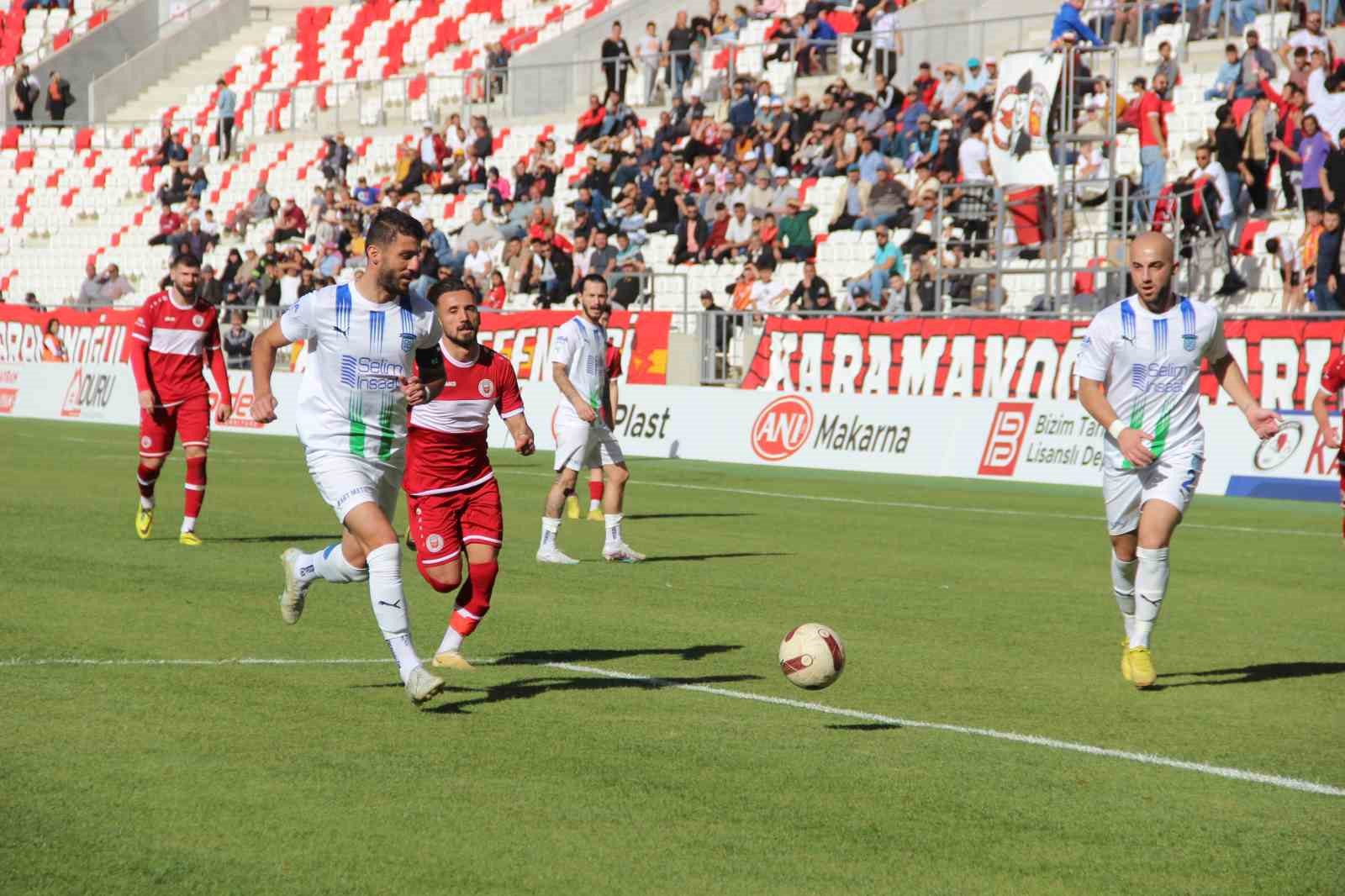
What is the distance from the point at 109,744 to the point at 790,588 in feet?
22.4

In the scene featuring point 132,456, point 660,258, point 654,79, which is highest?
point 654,79

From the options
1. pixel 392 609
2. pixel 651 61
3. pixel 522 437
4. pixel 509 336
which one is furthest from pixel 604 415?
pixel 651 61

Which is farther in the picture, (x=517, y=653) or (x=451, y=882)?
(x=517, y=653)

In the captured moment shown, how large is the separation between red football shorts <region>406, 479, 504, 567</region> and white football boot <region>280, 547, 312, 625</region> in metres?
0.62

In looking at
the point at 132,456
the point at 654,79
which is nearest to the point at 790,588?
the point at 132,456

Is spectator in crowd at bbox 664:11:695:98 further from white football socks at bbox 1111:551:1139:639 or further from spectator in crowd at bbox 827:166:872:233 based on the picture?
white football socks at bbox 1111:551:1139:639

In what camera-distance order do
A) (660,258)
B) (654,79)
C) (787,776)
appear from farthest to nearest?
(654,79), (660,258), (787,776)

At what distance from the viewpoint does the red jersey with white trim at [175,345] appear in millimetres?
16344

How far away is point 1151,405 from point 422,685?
4208 millimetres

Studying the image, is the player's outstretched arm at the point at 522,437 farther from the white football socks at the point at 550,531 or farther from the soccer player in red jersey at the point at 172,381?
the soccer player in red jersey at the point at 172,381

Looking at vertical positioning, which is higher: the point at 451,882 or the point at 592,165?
the point at 592,165

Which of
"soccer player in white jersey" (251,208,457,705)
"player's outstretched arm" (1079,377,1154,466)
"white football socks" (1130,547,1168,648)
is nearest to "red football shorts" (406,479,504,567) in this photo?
"soccer player in white jersey" (251,208,457,705)

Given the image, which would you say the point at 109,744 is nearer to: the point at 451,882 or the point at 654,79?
the point at 451,882

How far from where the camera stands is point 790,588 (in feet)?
45.1
